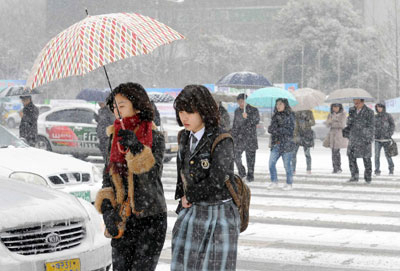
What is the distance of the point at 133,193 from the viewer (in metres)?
3.97

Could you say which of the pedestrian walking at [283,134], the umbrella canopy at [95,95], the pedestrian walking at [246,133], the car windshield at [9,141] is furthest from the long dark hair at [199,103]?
→ the umbrella canopy at [95,95]

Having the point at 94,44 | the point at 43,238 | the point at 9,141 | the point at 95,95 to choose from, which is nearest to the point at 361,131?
the point at 9,141

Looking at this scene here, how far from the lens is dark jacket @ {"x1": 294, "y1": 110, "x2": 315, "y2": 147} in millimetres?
14766

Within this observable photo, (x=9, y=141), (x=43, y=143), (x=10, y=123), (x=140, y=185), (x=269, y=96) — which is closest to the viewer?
(x=140, y=185)

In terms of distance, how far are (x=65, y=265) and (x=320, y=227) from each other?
15.4 feet

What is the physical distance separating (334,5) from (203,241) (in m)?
41.1

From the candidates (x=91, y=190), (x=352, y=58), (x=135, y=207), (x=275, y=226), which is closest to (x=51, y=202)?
(x=135, y=207)

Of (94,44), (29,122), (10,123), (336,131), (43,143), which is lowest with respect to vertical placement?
(10,123)

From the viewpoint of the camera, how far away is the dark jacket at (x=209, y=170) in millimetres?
3766

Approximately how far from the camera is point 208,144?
3.81 metres

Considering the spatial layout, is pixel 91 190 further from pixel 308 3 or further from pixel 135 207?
pixel 308 3

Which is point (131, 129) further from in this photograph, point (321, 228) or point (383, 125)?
point (383, 125)

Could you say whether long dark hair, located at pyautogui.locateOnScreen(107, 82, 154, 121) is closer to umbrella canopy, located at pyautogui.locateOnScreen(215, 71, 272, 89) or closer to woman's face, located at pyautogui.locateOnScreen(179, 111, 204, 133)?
woman's face, located at pyautogui.locateOnScreen(179, 111, 204, 133)

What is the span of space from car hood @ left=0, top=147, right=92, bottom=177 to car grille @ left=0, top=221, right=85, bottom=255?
2.98m
